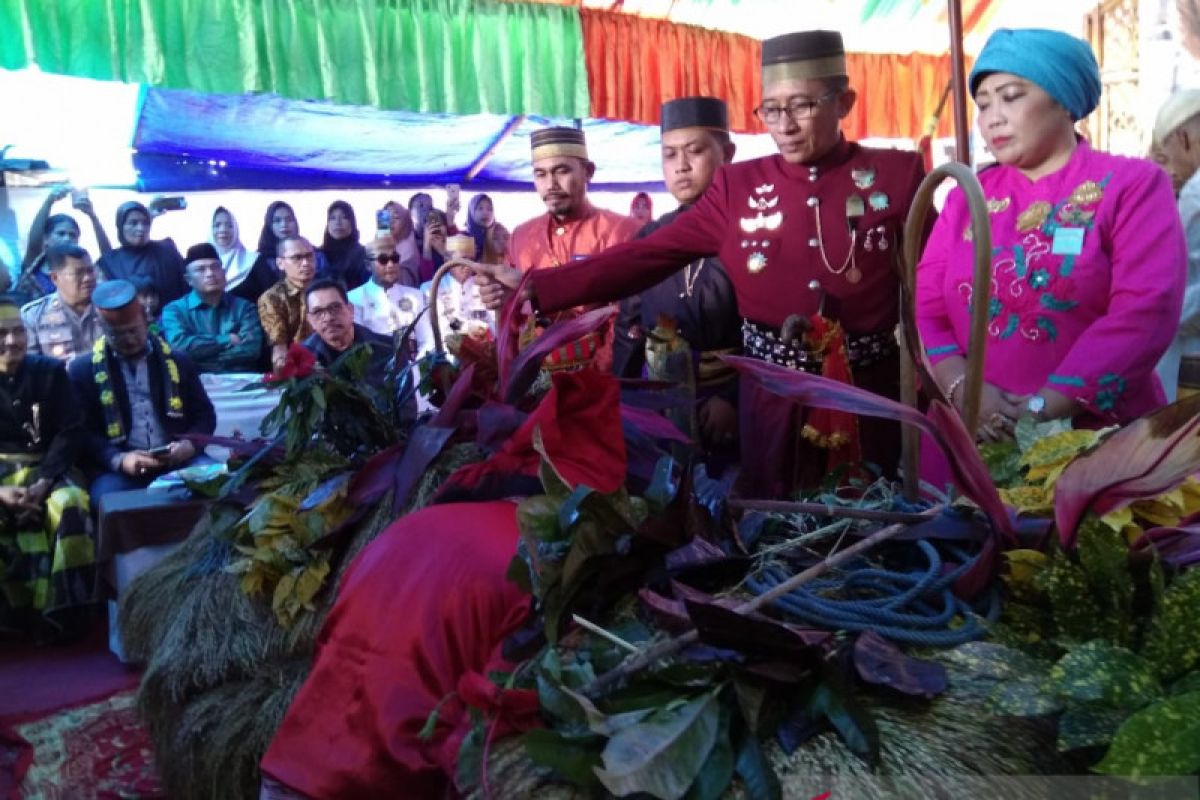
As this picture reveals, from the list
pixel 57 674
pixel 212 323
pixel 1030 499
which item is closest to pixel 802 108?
pixel 1030 499

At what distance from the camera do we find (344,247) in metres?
5.73

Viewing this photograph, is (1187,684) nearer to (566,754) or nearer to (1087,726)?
(1087,726)

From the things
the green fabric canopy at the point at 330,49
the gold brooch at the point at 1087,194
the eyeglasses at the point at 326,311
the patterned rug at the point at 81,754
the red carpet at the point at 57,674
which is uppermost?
the green fabric canopy at the point at 330,49

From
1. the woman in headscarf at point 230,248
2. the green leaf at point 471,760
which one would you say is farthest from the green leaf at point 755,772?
the woman in headscarf at point 230,248

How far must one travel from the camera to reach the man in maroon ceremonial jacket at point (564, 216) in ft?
11.0

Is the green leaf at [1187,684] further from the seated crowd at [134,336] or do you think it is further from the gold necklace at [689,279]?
the seated crowd at [134,336]

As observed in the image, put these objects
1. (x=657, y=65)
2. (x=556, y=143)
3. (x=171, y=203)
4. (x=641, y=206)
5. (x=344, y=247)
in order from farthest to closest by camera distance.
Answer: (x=641, y=206), (x=657, y=65), (x=344, y=247), (x=171, y=203), (x=556, y=143)

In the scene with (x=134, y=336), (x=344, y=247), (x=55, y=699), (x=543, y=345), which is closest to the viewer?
(x=543, y=345)

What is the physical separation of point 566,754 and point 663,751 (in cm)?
8

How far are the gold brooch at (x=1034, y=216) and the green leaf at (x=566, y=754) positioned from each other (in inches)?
55.0

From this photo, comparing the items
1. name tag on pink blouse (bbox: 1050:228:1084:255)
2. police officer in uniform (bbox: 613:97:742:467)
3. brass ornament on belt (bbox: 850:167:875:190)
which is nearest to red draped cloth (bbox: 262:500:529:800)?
police officer in uniform (bbox: 613:97:742:467)

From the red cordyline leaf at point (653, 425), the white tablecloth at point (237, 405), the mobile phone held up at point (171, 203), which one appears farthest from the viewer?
the mobile phone held up at point (171, 203)

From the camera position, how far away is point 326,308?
3.95 metres

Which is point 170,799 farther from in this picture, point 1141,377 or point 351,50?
point 351,50
